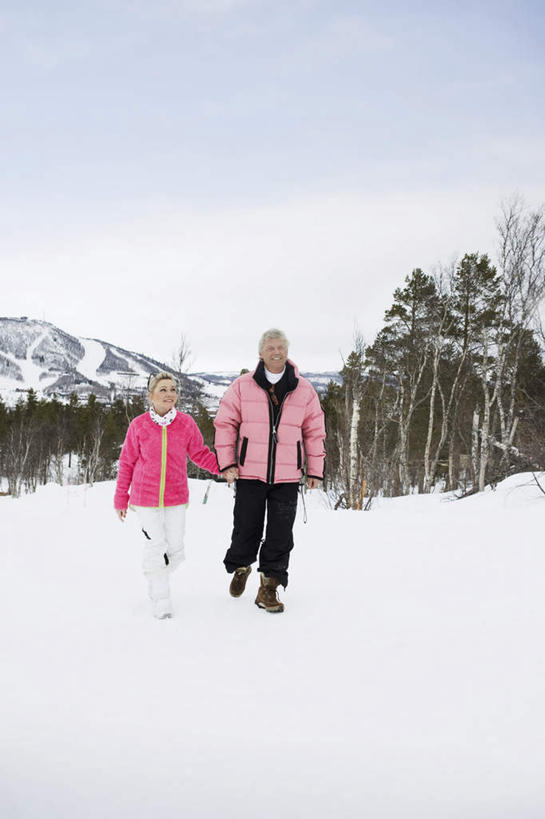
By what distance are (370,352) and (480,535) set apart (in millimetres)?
15628

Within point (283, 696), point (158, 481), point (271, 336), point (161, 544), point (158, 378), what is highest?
point (271, 336)

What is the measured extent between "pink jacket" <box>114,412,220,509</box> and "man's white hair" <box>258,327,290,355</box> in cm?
67

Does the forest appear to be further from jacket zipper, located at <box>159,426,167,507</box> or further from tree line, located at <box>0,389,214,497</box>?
A: tree line, located at <box>0,389,214,497</box>

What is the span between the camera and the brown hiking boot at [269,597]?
297 centimetres

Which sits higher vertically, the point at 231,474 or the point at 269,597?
the point at 231,474

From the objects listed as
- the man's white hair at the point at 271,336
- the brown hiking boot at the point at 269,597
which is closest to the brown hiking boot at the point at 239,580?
the brown hiking boot at the point at 269,597

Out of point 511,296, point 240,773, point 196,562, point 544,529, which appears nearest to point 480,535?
point 544,529

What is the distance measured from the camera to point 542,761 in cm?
160

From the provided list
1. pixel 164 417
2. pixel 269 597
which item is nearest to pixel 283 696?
pixel 269 597

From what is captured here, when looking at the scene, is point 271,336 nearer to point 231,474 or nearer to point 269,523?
point 231,474

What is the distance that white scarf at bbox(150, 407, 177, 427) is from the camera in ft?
9.86

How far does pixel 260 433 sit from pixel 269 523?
23.6 inches

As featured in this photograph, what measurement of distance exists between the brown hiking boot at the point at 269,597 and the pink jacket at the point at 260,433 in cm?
63

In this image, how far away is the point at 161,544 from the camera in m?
2.97
